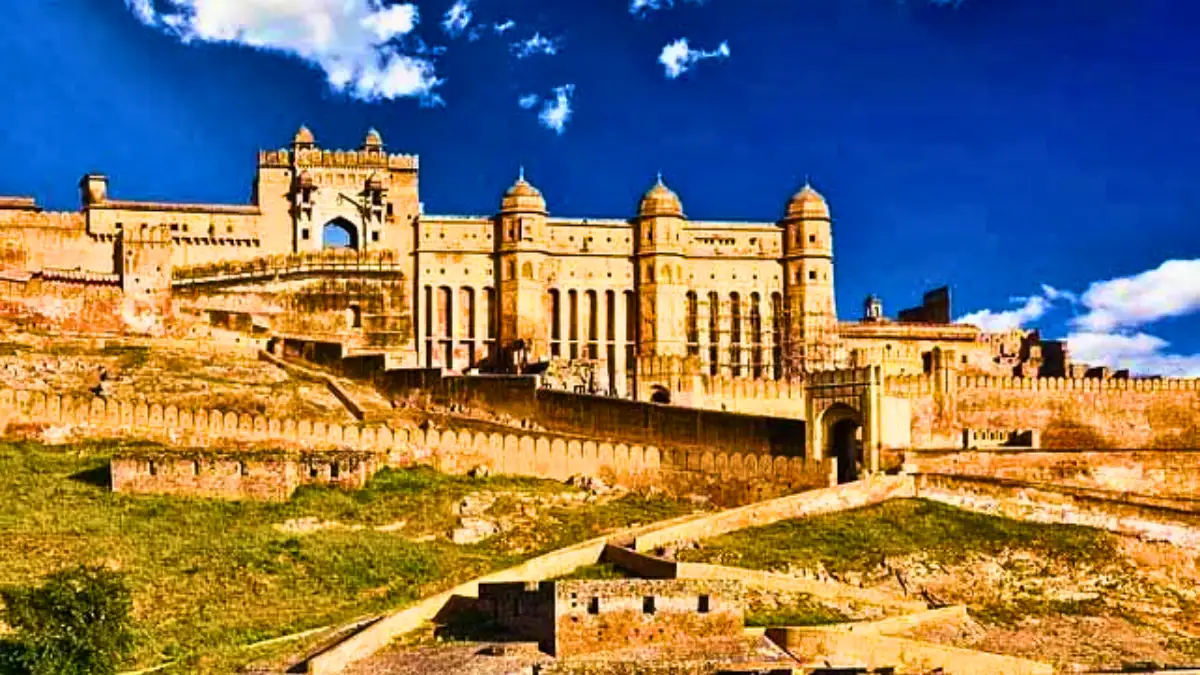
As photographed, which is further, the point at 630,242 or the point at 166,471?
the point at 630,242

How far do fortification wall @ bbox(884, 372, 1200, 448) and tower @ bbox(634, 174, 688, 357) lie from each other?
13.5 m

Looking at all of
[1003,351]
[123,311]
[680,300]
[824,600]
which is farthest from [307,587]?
[1003,351]

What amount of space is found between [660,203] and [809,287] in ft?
21.4

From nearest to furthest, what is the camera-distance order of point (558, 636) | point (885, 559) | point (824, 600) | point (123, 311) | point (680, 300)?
Answer: point (558, 636) → point (824, 600) → point (885, 559) → point (123, 311) → point (680, 300)

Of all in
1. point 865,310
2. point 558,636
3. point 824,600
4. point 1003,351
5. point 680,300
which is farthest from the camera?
point 865,310

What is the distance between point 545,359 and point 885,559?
2614 cm

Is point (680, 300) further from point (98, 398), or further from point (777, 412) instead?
point (98, 398)

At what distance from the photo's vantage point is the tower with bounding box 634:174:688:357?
62000 millimetres

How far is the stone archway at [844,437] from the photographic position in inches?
→ 1662

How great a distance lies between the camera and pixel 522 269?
6141 cm

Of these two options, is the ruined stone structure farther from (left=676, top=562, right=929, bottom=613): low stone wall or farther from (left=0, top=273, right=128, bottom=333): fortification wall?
(left=0, top=273, right=128, bottom=333): fortification wall

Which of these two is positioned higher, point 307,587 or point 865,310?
point 865,310

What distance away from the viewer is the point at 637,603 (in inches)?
960

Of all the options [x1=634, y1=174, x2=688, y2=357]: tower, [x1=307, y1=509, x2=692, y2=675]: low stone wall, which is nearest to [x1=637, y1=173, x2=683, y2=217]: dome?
[x1=634, y1=174, x2=688, y2=357]: tower
